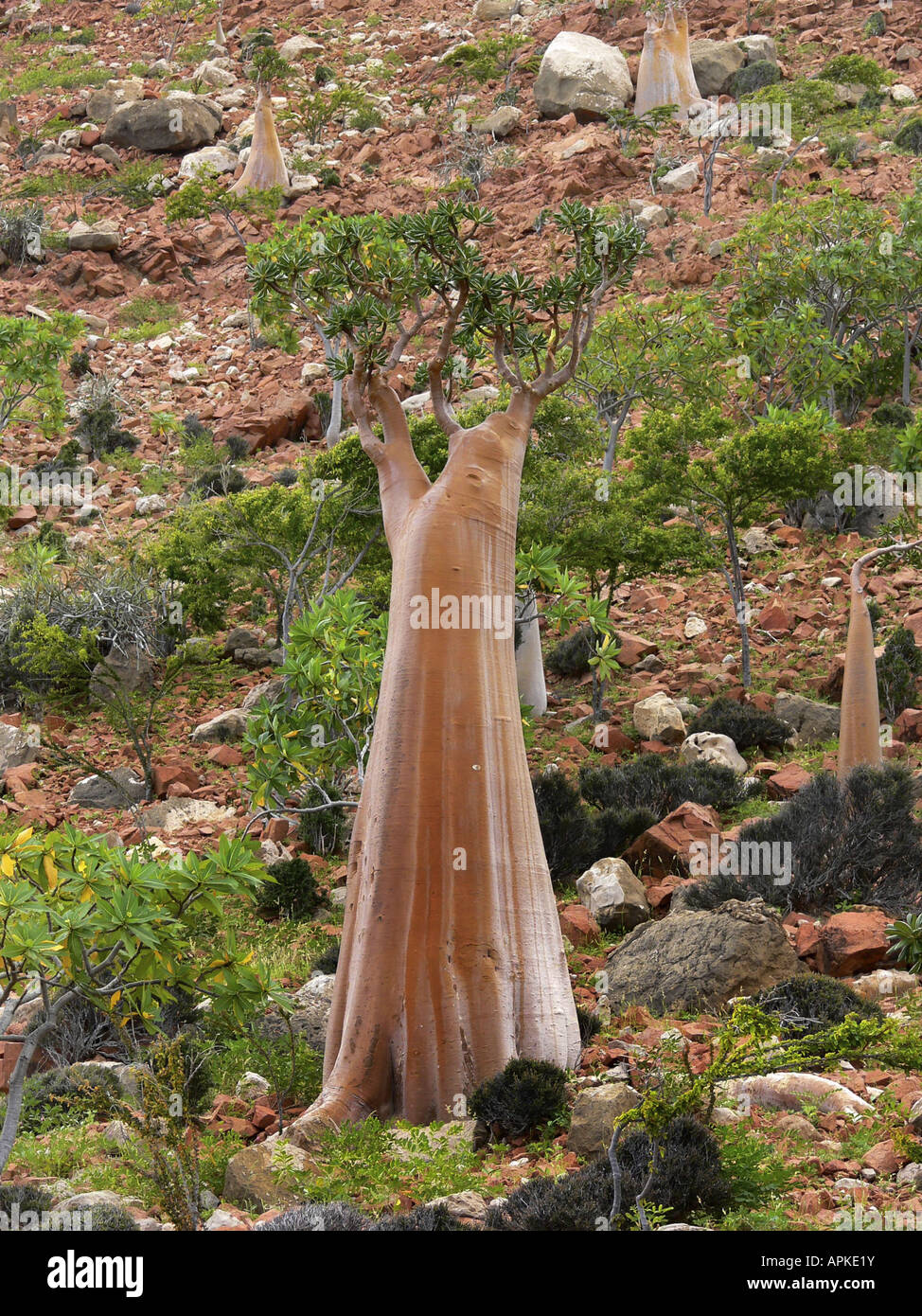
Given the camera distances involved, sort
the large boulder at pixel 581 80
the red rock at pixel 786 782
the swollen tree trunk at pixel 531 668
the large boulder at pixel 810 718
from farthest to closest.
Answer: the large boulder at pixel 581 80
the swollen tree trunk at pixel 531 668
the large boulder at pixel 810 718
the red rock at pixel 786 782

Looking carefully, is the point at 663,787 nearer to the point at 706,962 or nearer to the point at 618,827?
the point at 618,827

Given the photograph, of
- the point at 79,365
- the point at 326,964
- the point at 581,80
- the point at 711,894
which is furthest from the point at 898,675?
the point at 581,80

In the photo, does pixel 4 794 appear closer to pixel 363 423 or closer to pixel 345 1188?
pixel 363 423

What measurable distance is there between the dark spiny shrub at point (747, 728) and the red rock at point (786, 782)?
117 cm

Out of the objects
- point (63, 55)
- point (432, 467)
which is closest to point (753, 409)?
point (432, 467)

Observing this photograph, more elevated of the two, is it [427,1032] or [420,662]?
[420,662]

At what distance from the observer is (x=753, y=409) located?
24.5m

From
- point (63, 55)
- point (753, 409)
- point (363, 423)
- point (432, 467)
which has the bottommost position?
point (363, 423)

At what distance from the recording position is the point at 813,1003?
8.05 meters

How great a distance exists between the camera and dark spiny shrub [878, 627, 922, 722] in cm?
1609

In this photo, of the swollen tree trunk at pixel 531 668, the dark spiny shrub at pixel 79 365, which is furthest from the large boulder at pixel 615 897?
the dark spiny shrub at pixel 79 365

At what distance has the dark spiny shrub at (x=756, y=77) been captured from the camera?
3759 cm

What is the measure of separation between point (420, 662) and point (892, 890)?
208 inches

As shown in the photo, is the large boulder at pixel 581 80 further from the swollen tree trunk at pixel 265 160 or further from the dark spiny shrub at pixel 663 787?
the dark spiny shrub at pixel 663 787
